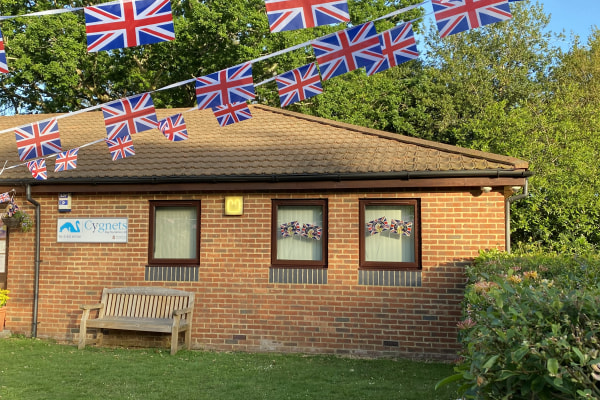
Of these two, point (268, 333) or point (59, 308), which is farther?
point (59, 308)

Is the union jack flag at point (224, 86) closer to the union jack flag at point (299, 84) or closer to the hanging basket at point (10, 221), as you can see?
the union jack flag at point (299, 84)

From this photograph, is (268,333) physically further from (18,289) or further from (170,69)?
(170,69)

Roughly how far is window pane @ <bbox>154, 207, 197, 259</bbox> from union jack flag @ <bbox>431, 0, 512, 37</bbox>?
5.70 m

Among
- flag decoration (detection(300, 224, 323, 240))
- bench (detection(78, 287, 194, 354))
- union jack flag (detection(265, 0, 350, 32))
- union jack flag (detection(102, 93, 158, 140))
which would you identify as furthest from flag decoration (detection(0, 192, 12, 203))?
union jack flag (detection(265, 0, 350, 32))

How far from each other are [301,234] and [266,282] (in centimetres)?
94

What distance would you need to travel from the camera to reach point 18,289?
31.3 feet

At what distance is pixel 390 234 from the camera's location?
861 centimetres

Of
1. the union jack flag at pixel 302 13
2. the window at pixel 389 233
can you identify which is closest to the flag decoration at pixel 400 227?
the window at pixel 389 233

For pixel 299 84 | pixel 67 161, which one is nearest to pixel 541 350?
pixel 299 84

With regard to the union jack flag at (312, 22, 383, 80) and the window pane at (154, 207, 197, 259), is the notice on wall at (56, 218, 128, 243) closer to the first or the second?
the window pane at (154, 207, 197, 259)

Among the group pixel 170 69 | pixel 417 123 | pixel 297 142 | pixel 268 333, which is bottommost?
pixel 268 333

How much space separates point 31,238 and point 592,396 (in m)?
9.55

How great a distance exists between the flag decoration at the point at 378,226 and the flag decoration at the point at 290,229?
1.13 m

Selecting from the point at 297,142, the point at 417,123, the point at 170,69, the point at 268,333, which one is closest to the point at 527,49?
the point at 417,123
